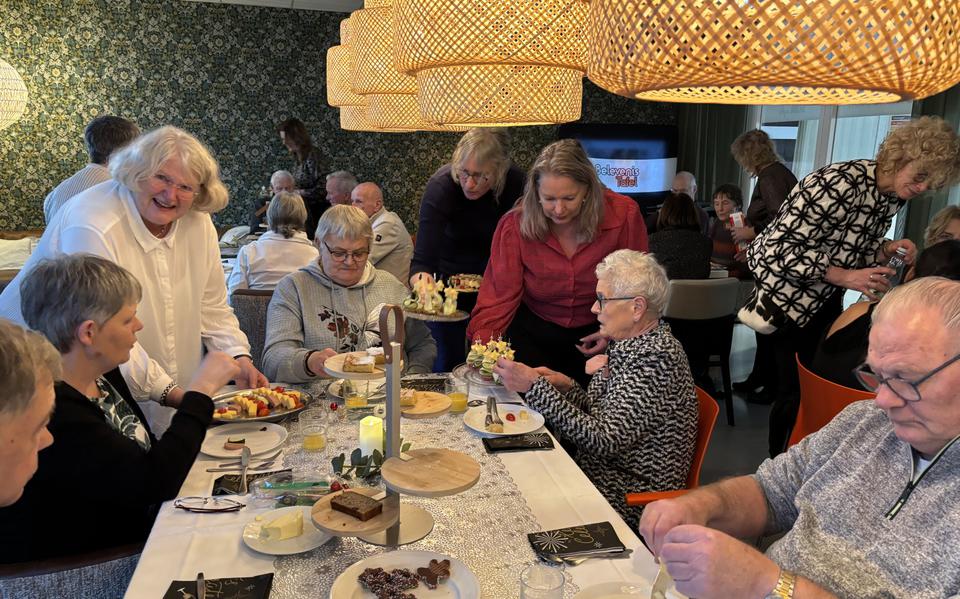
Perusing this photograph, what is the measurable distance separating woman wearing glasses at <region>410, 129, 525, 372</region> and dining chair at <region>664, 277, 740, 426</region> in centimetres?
121

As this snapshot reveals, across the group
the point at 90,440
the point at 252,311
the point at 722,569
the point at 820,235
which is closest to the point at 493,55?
the point at 722,569

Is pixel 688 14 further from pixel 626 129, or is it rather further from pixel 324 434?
pixel 626 129

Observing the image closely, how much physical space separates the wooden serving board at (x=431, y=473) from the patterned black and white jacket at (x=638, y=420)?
2.21 ft

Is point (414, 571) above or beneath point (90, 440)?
beneath

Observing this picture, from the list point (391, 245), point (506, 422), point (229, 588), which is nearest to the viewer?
point (229, 588)

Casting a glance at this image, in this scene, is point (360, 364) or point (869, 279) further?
point (869, 279)

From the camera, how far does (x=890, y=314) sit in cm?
132

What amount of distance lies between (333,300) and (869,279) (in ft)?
7.00

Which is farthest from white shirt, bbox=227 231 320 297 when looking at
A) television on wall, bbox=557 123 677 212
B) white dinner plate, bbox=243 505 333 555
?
television on wall, bbox=557 123 677 212

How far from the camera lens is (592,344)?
292 centimetres

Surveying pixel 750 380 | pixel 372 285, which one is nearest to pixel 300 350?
pixel 372 285

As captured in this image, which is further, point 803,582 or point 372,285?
point 372,285

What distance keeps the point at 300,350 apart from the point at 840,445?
71.9 inches

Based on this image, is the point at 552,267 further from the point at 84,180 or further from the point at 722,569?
the point at 84,180
